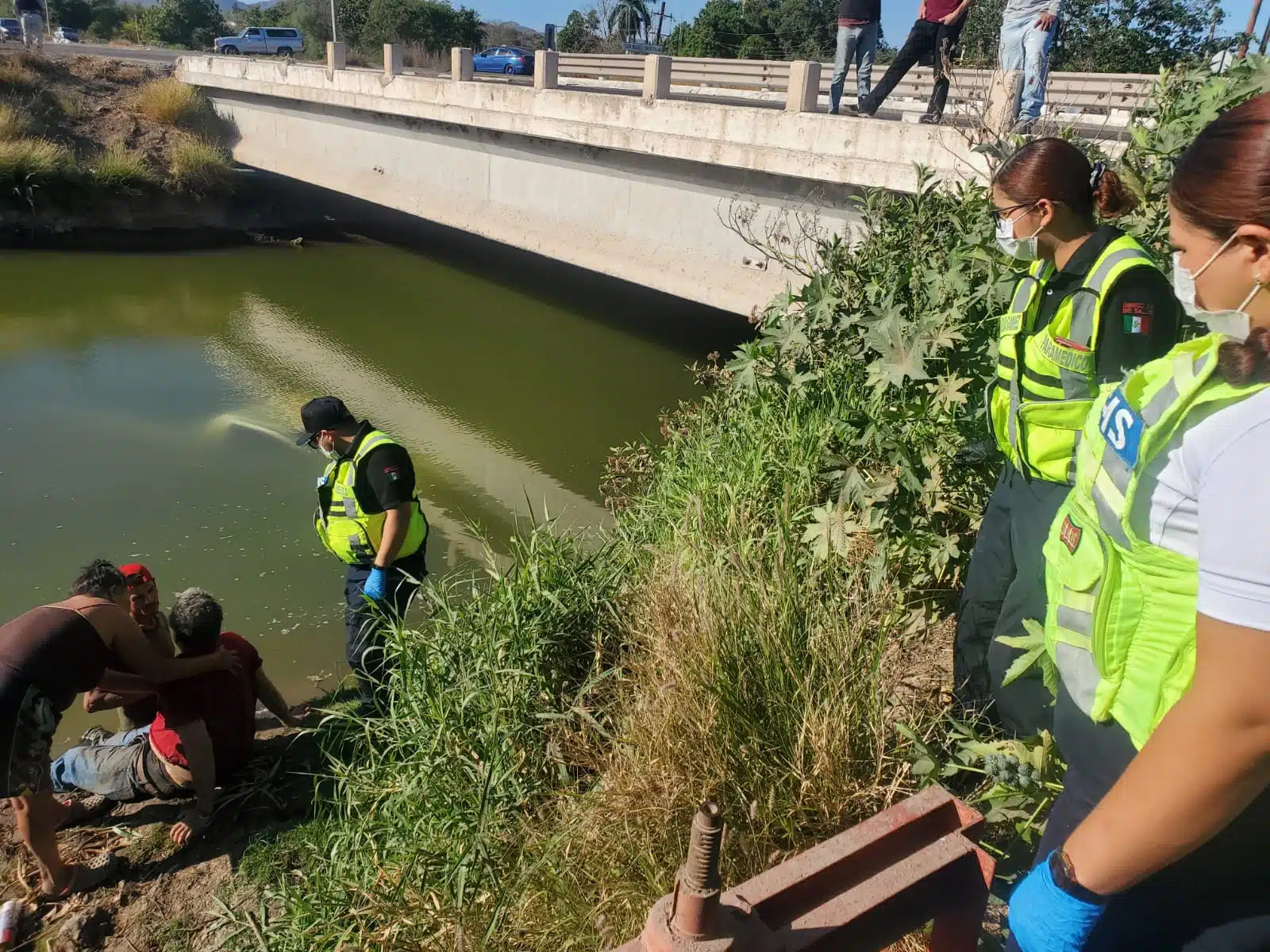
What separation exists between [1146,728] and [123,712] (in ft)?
13.2

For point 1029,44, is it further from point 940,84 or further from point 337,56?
point 337,56

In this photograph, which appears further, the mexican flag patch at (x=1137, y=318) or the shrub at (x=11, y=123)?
the shrub at (x=11, y=123)

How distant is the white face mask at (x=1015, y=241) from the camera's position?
234 cm

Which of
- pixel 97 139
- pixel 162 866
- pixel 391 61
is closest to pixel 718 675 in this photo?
pixel 162 866

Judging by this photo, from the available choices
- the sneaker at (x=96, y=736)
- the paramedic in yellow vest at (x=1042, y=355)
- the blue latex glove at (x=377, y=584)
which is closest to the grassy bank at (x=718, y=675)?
the paramedic in yellow vest at (x=1042, y=355)

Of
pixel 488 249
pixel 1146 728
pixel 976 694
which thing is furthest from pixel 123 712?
pixel 488 249

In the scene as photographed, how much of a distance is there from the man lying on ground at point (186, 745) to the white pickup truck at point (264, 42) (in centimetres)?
3216

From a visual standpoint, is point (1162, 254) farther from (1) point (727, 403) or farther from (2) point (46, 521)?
(2) point (46, 521)

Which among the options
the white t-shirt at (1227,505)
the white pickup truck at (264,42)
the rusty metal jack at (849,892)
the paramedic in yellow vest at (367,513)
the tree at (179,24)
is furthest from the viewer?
the tree at (179,24)

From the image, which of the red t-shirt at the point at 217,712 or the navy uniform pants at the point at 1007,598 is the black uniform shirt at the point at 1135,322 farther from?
the red t-shirt at the point at 217,712

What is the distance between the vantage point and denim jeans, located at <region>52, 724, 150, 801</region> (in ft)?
11.6

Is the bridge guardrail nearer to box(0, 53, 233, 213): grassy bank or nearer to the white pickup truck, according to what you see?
box(0, 53, 233, 213): grassy bank

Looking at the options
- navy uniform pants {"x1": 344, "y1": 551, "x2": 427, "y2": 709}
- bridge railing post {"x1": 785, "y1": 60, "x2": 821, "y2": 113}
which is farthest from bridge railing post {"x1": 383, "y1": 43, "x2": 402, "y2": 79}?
navy uniform pants {"x1": 344, "y1": 551, "x2": 427, "y2": 709}

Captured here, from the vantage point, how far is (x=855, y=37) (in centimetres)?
712
